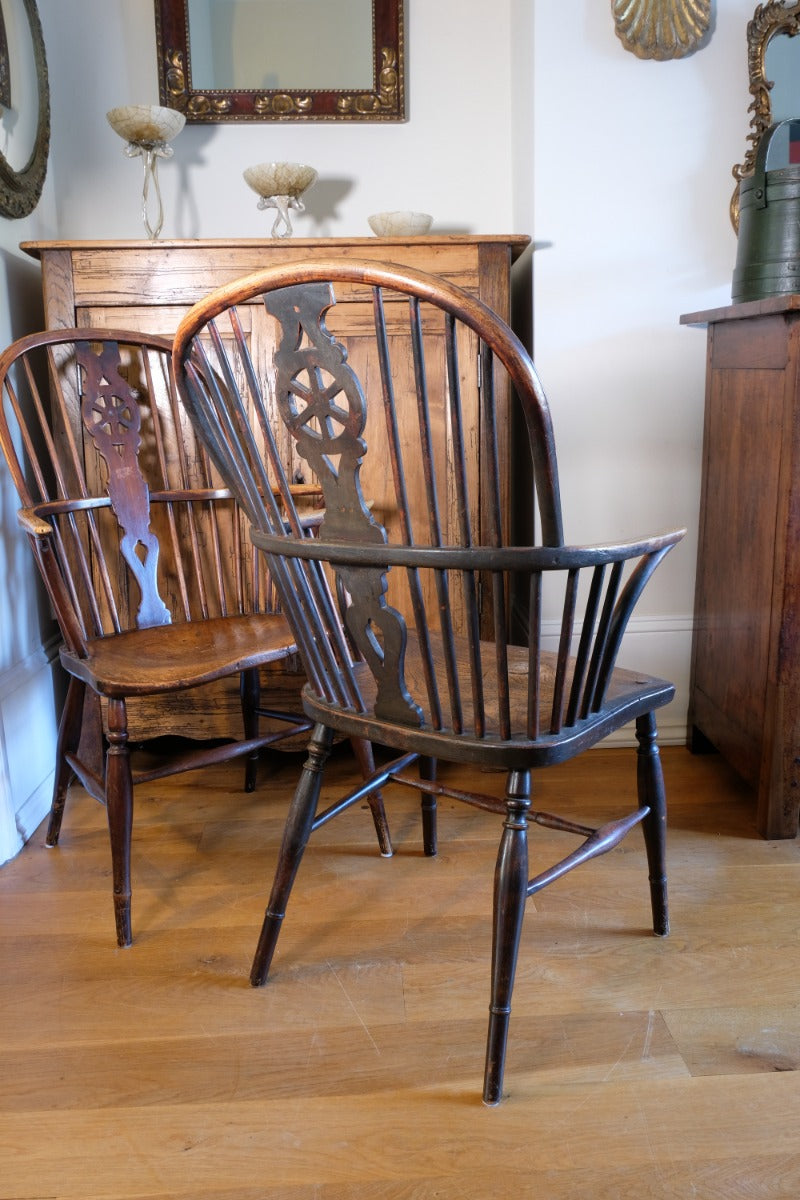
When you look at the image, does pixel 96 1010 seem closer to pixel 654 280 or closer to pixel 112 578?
pixel 112 578

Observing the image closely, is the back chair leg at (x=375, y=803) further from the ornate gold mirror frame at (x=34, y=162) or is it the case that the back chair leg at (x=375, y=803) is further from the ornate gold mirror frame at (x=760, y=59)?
the ornate gold mirror frame at (x=760, y=59)

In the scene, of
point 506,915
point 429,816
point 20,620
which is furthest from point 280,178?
point 506,915

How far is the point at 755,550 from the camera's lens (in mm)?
1994

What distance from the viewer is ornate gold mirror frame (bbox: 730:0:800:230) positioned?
219 centimetres

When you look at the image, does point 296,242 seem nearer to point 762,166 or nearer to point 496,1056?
point 762,166

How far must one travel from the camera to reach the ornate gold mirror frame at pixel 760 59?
7.19 ft

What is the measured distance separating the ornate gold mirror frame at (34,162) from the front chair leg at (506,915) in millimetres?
1722

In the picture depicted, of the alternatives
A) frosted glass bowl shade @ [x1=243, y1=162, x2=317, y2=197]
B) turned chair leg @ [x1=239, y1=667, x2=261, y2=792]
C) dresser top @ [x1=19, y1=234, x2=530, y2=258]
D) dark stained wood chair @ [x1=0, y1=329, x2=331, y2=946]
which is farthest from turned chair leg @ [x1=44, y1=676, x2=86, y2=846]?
frosted glass bowl shade @ [x1=243, y1=162, x2=317, y2=197]

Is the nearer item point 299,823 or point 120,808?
point 299,823

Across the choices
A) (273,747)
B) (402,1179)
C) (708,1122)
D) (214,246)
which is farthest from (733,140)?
(402,1179)

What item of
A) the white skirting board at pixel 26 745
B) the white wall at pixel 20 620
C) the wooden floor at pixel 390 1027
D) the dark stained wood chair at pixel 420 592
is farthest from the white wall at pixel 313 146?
the wooden floor at pixel 390 1027

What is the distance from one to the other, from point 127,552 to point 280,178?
38.1 inches

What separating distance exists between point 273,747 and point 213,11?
184 centimetres

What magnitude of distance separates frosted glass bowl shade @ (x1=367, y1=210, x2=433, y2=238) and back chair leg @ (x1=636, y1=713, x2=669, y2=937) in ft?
4.41
